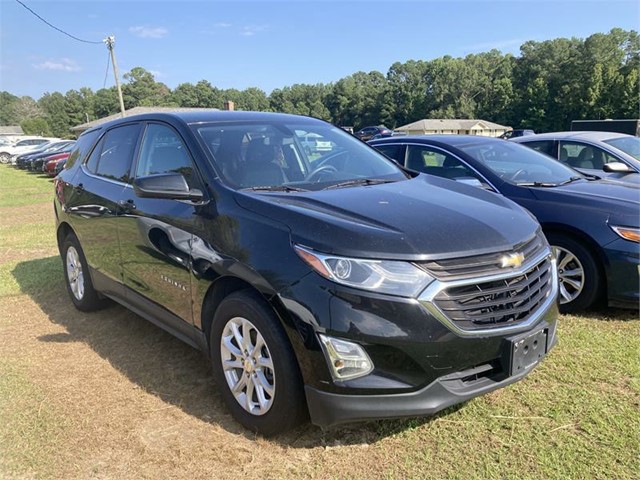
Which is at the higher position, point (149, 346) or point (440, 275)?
point (440, 275)

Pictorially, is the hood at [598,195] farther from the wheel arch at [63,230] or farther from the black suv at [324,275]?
the wheel arch at [63,230]

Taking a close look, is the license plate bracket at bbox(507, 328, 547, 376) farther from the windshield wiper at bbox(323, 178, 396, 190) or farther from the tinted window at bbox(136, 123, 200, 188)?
the tinted window at bbox(136, 123, 200, 188)

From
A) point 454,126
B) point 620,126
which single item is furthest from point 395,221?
point 454,126

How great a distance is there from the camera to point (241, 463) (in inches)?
99.7

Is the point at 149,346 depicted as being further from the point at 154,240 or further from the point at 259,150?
the point at 259,150

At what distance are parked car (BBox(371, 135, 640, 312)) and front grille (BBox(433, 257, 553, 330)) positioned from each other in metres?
1.28

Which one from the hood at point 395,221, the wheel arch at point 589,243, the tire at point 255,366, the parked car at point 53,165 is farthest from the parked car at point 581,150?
the parked car at point 53,165

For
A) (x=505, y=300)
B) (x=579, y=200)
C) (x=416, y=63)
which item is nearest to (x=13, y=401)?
(x=505, y=300)

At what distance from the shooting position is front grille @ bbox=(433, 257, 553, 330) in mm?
2264

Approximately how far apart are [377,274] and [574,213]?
9.01 ft

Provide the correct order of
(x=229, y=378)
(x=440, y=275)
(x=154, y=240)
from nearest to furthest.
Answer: (x=440, y=275)
(x=229, y=378)
(x=154, y=240)

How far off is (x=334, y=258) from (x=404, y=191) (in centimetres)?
100

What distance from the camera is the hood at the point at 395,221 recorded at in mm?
2326

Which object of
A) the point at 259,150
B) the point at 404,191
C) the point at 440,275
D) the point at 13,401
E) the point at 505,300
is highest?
the point at 259,150
